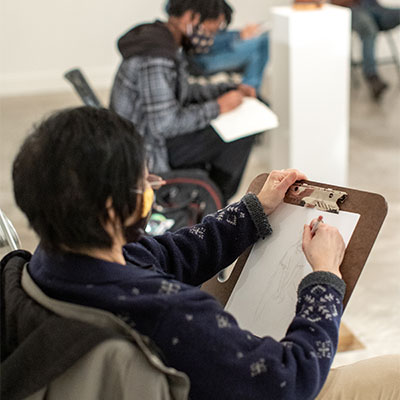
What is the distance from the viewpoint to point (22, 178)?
91cm

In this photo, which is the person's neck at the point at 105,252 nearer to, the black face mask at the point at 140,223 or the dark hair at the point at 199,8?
the black face mask at the point at 140,223

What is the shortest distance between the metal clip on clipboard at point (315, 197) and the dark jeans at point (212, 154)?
1356mm

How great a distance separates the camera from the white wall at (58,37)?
5.45 m

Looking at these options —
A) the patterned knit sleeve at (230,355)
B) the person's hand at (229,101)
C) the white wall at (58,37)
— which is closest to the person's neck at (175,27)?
the person's hand at (229,101)

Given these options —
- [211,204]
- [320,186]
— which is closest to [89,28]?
[211,204]

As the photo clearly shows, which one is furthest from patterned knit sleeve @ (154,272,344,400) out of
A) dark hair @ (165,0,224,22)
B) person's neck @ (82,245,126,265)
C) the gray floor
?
dark hair @ (165,0,224,22)

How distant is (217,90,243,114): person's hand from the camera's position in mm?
2617

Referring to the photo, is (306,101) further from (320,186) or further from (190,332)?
(190,332)

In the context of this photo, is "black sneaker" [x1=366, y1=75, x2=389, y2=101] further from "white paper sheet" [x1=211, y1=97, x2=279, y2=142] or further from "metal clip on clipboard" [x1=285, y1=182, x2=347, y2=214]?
"metal clip on clipboard" [x1=285, y1=182, x2=347, y2=214]

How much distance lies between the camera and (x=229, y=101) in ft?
8.65

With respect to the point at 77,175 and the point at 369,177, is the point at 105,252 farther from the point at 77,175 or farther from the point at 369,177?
the point at 369,177

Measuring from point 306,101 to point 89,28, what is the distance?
3060mm

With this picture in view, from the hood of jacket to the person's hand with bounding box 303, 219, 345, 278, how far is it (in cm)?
→ 142

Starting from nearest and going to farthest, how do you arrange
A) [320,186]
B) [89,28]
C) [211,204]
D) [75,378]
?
[75,378] → [320,186] → [211,204] → [89,28]
